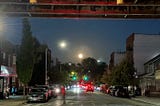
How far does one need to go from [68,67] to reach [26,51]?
132m

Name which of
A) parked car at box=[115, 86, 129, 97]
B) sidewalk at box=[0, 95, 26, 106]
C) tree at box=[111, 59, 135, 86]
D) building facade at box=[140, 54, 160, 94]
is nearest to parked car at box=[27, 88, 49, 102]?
sidewalk at box=[0, 95, 26, 106]

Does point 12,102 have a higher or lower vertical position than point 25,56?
lower

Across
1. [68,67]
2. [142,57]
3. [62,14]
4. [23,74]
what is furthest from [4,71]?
[68,67]

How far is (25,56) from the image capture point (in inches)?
2048

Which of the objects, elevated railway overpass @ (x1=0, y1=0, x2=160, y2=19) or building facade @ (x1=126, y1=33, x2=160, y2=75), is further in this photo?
building facade @ (x1=126, y1=33, x2=160, y2=75)

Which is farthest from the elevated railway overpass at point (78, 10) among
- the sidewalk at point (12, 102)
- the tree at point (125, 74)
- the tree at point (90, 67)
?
the tree at point (90, 67)

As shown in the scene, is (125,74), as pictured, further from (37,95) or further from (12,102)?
(12,102)

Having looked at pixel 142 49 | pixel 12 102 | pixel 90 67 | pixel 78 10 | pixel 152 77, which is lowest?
pixel 12 102

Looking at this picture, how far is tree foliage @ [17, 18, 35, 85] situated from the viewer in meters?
51.4

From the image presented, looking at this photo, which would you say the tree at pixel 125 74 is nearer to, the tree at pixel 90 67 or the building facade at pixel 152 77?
the building facade at pixel 152 77

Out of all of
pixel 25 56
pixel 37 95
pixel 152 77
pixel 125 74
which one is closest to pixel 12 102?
pixel 37 95

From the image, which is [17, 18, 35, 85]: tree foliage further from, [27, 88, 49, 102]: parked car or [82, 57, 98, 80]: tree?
[82, 57, 98, 80]: tree

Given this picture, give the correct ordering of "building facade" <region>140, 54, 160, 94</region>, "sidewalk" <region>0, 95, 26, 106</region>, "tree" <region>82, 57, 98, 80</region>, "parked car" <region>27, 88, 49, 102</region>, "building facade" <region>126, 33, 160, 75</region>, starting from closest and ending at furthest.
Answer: "sidewalk" <region>0, 95, 26, 106</region>, "parked car" <region>27, 88, 49, 102</region>, "building facade" <region>140, 54, 160, 94</region>, "building facade" <region>126, 33, 160, 75</region>, "tree" <region>82, 57, 98, 80</region>

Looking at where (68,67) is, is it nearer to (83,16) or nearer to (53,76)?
(53,76)
